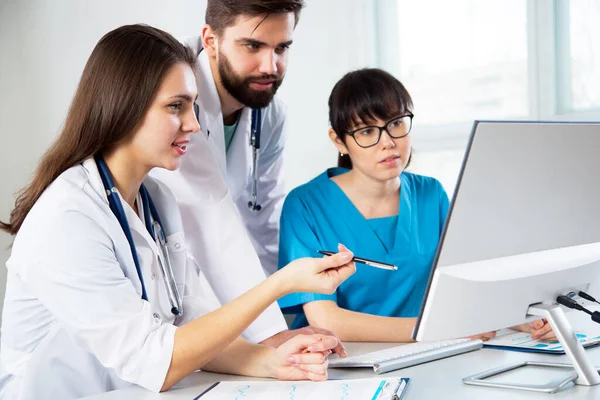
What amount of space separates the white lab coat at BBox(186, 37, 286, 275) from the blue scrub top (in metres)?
0.28

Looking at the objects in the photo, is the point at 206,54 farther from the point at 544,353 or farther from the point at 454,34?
the point at 454,34

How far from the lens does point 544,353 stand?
1317 millimetres

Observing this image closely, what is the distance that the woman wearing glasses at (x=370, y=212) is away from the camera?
181 cm

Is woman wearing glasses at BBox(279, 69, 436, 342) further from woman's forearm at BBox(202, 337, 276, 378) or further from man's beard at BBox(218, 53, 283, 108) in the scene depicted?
woman's forearm at BBox(202, 337, 276, 378)

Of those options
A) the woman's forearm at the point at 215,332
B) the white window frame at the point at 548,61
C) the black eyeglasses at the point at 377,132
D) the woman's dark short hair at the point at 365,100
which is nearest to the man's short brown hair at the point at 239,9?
the woman's dark short hair at the point at 365,100

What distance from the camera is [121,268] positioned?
1371mm

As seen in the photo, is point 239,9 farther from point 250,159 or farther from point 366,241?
point 366,241

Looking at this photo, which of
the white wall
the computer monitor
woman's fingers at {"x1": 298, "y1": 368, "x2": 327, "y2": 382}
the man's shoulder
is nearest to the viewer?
the computer monitor

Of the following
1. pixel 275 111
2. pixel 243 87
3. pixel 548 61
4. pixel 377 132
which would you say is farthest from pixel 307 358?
pixel 548 61

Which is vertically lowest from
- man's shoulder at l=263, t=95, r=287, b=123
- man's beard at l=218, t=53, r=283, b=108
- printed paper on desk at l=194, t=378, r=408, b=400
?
printed paper on desk at l=194, t=378, r=408, b=400

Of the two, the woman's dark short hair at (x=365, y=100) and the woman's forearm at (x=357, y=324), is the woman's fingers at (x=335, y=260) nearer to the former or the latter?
the woman's forearm at (x=357, y=324)

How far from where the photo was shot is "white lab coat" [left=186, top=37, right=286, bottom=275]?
6.44ft

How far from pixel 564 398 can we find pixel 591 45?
2.26m

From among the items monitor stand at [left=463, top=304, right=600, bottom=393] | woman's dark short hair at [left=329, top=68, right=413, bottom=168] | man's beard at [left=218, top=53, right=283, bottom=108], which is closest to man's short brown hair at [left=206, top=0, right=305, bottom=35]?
man's beard at [left=218, top=53, right=283, bottom=108]
